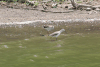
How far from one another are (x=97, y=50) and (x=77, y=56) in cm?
98

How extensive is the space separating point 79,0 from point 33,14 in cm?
909

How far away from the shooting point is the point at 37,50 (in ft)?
19.7

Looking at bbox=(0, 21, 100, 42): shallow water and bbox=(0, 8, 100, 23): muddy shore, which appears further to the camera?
bbox=(0, 8, 100, 23): muddy shore

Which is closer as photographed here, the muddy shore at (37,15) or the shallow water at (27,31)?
the shallow water at (27,31)

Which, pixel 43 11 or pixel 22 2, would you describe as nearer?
pixel 43 11

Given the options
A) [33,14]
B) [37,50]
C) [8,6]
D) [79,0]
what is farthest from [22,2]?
[37,50]

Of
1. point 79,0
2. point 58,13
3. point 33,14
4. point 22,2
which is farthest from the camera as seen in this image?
point 79,0

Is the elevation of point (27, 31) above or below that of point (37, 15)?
above

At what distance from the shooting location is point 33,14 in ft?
56.9

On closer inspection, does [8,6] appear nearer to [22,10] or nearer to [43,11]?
[22,10]

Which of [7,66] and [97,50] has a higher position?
[7,66]

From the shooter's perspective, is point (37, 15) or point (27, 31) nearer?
point (27, 31)


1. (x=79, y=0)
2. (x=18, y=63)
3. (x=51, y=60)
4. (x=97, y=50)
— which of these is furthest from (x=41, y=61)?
(x=79, y=0)

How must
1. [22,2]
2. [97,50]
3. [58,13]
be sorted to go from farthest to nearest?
1. [22,2]
2. [58,13]
3. [97,50]
